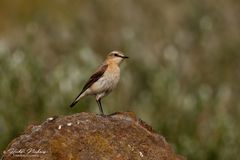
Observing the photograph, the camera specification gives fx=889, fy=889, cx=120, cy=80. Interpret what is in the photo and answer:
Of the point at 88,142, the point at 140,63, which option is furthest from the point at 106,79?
the point at 140,63

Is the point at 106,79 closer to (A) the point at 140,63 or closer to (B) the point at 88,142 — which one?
(B) the point at 88,142

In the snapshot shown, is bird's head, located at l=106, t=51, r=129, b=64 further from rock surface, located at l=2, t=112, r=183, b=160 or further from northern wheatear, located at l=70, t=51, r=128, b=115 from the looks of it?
rock surface, located at l=2, t=112, r=183, b=160

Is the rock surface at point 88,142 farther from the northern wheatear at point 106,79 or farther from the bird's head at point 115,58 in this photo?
the bird's head at point 115,58

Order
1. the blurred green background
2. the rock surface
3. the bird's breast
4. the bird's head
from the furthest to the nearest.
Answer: the blurred green background → the bird's head → the bird's breast → the rock surface

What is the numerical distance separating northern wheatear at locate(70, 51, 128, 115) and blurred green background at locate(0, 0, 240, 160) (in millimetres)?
12806

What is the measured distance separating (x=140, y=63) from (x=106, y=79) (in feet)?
118

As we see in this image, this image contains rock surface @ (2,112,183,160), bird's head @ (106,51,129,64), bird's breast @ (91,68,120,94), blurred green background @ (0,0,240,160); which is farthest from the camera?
blurred green background @ (0,0,240,160)

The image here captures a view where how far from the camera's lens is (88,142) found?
41.8ft

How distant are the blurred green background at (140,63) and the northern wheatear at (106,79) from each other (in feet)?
42.0

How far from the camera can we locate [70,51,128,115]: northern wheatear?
16.6m

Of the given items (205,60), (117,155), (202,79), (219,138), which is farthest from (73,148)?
(205,60)

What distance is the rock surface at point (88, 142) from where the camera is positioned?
12539mm

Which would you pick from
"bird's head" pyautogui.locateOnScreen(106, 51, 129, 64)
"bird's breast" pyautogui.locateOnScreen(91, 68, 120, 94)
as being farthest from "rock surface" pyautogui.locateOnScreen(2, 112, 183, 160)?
"bird's head" pyautogui.locateOnScreen(106, 51, 129, 64)

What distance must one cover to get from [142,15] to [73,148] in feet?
178
